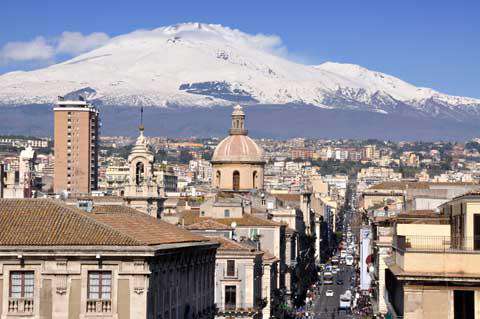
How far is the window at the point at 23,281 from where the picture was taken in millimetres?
53312

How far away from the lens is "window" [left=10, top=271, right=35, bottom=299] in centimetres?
5331

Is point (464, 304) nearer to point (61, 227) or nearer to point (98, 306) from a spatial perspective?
point (98, 306)

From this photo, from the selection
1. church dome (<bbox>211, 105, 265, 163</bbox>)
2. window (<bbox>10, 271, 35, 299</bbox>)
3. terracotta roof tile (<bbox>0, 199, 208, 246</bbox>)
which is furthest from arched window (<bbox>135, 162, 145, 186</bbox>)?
window (<bbox>10, 271, 35, 299</bbox>)

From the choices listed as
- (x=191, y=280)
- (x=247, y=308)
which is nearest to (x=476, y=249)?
(x=191, y=280)

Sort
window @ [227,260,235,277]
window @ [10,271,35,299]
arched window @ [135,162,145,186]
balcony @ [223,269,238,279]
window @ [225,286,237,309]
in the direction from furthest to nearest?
arched window @ [135,162,145,186]
window @ [225,286,237,309]
balcony @ [223,269,238,279]
window @ [227,260,235,277]
window @ [10,271,35,299]

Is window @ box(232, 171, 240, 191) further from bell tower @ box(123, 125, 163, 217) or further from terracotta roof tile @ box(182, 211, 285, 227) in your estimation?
bell tower @ box(123, 125, 163, 217)

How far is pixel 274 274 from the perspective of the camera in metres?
130

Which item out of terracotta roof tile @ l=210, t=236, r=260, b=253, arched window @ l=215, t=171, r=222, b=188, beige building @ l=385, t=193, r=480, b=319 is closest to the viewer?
beige building @ l=385, t=193, r=480, b=319

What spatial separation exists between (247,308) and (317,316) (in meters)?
33.2

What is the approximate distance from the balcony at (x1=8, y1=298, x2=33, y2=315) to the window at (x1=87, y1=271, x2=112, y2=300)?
6.30 ft

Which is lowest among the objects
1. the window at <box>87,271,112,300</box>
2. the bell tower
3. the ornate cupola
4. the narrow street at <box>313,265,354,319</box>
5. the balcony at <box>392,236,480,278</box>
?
the narrow street at <box>313,265,354,319</box>

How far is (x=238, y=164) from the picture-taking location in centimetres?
16812

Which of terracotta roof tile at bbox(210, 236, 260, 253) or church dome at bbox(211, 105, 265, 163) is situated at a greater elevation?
church dome at bbox(211, 105, 265, 163)

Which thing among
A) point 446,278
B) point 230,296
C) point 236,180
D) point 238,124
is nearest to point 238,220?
point 230,296
